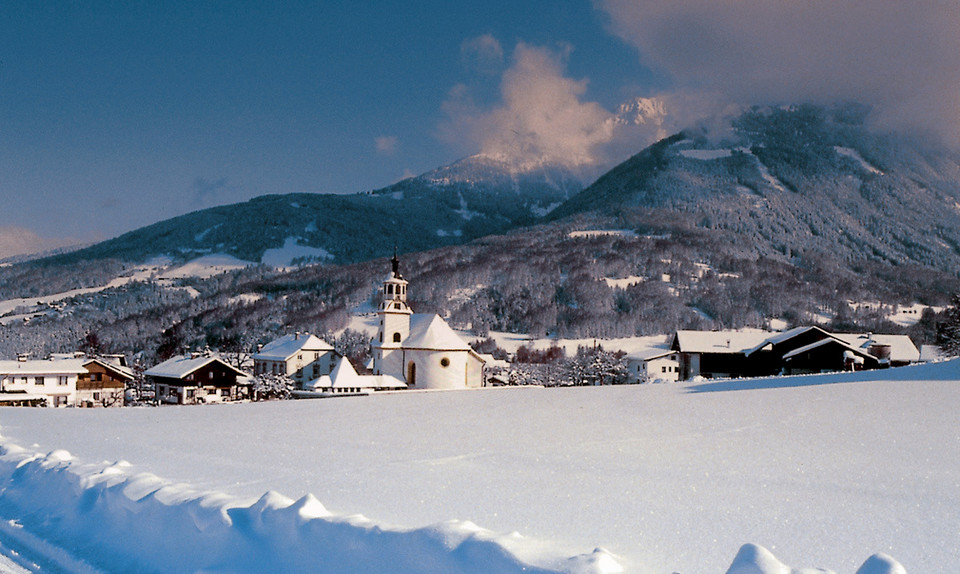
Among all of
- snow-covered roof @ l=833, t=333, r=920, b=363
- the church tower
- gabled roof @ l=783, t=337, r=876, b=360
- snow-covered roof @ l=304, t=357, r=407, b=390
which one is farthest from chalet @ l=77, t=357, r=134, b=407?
snow-covered roof @ l=833, t=333, r=920, b=363

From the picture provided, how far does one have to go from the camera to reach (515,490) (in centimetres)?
1166

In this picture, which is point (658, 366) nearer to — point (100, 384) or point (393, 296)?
point (393, 296)

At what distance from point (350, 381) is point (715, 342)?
4069 cm

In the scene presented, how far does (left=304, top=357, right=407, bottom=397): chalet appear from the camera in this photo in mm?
47969

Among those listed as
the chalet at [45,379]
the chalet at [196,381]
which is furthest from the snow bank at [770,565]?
the chalet at [45,379]

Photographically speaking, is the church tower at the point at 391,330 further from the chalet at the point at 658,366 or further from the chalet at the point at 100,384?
the chalet at the point at 658,366

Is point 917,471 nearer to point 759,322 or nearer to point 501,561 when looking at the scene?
point 501,561

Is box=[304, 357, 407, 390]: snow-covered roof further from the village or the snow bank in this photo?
the snow bank

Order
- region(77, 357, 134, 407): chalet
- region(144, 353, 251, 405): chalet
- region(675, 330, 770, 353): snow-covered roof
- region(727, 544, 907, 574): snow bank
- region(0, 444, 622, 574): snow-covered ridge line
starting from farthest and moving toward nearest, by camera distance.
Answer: region(675, 330, 770, 353): snow-covered roof → region(77, 357, 134, 407): chalet → region(144, 353, 251, 405): chalet → region(0, 444, 622, 574): snow-covered ridge line → region(727, 544, 907, 574): snow bank

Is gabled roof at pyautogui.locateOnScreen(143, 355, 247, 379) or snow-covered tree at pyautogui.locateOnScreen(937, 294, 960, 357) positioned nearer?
snow-covered tree at pyautogui.locateOnScreen(937, 294, 960, 357)

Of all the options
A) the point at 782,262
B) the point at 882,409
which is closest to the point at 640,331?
the point at 782,262

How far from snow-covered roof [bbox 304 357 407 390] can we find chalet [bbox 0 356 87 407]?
22.4 metres

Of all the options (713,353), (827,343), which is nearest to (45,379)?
(713,353)

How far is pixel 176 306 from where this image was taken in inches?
7200
